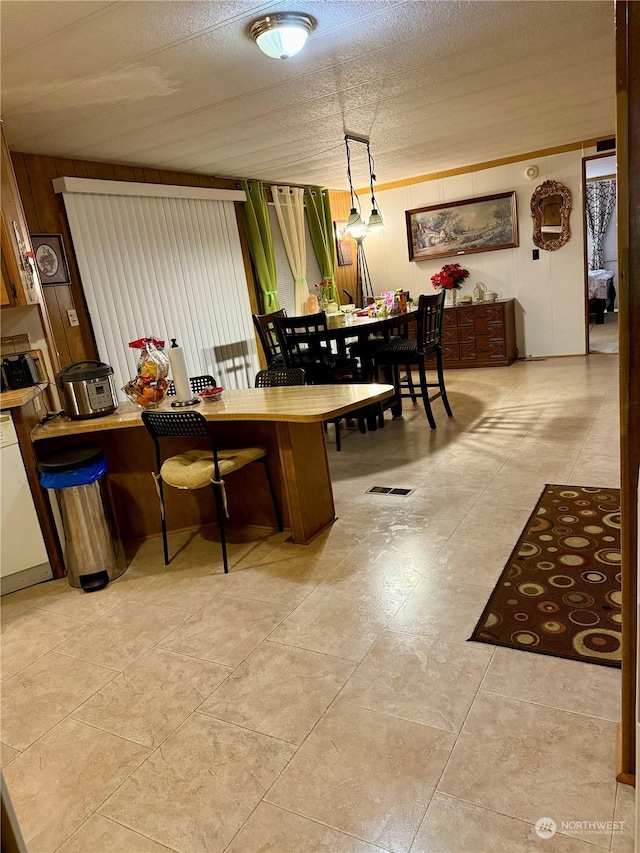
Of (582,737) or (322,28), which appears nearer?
(582,737)

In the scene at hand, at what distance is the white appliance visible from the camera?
290 centimetres

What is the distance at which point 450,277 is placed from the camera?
7426 mm

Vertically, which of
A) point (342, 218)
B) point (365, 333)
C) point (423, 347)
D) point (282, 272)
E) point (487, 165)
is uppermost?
point (487, 165)

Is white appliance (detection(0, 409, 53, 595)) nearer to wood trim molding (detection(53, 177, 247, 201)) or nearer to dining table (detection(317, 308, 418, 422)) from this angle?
wood trim molding (detection(53, 177, 247, 201))

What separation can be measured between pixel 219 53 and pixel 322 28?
0.49 m

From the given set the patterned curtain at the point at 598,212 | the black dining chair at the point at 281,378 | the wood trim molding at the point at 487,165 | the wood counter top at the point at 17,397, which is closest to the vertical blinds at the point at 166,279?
the wood counter top at the point at 17,397

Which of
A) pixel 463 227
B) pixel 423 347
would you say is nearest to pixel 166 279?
pixel 423 347

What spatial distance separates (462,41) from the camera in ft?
9.62

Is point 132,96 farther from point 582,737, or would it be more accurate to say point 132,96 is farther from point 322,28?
point 582,737

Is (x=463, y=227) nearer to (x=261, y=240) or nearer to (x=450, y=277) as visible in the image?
(x=450, y=277)

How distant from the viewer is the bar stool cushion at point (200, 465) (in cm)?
285

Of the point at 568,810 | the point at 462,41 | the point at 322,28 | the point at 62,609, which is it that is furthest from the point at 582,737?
the point at 462,41

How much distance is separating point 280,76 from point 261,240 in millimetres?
3045

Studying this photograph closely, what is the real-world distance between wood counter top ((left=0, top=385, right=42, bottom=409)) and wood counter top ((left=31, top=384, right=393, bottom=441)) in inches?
2.7
